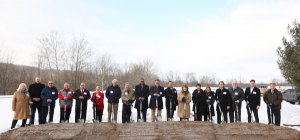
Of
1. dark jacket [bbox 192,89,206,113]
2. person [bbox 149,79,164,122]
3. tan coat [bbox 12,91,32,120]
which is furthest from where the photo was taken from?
person [bbox 149,79,164,122]

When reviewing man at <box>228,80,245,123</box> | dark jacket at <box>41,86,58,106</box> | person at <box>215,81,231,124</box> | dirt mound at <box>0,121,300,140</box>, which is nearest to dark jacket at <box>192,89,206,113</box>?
person at <box>215,81,231,124</box>

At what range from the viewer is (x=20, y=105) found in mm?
6039

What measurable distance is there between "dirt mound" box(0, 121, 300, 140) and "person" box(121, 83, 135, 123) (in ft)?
7.80

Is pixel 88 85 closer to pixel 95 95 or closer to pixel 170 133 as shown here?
pixel 95 95

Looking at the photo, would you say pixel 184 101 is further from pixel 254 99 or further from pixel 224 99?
pixel 254 99

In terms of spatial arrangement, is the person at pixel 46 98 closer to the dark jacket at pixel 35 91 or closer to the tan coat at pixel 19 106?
the dark jacket at pixel 35 91

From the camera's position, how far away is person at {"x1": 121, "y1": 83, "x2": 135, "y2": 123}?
6836mm

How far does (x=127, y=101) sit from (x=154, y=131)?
9.50ft

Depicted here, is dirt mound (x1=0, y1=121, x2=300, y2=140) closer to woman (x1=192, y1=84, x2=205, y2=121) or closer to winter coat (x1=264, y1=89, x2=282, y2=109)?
woman (x1=192, y1=84, x2=205, y2=121)

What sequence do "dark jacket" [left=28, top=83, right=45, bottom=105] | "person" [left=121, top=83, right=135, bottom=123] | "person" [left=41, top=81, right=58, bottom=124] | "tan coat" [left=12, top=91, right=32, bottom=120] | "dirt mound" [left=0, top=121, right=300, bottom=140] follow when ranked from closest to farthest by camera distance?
"dirt mound" [left=0, top=121, right=300, bottom=140] < "tan coat" [left=12, top=91, right=32, bottom=120] < "person" [left=41, top=81, right=58, bottom=124] < "dark jacket" [left=28, top=83, right=45, bottom=105] < "person" [left=121, top=83, right=135, bottom=123]

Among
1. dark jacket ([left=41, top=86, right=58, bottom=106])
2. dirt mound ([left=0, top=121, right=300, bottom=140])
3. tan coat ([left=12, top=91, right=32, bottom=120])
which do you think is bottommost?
dirt mound ([left=0, top=121, right=300, bottom=140])

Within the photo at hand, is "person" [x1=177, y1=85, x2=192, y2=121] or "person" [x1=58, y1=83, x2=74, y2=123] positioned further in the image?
"person" [x1=177, y1=85, x2=192, y2=121]

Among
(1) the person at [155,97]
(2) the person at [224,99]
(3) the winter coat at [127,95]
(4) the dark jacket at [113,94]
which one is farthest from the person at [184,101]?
(4) the dark jacket at [113,94]

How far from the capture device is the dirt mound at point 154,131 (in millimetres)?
3883
